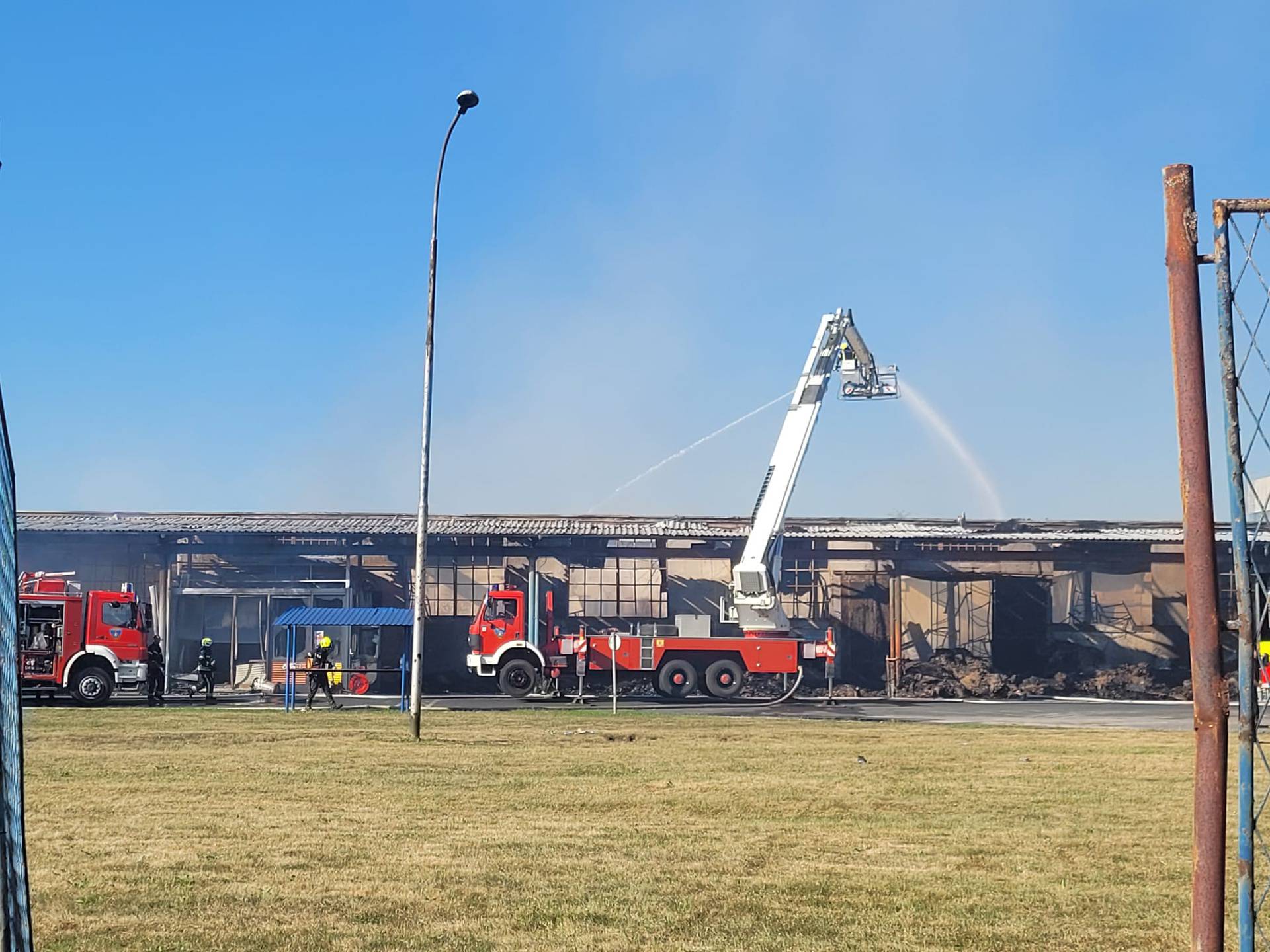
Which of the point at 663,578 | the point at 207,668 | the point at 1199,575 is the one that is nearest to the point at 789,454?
the point at 663,578

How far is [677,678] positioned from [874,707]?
5.55 metres

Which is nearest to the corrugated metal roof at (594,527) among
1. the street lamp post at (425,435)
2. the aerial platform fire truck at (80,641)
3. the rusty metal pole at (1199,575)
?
the aerial platform fire truck at (80,641)

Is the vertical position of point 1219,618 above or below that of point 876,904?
above

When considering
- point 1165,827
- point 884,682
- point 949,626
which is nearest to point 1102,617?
point 949,626

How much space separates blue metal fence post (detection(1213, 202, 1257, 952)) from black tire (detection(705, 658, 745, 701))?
28.4 meters

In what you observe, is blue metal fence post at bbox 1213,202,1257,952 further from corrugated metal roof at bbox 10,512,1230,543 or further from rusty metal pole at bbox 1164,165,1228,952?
corrugated metal roof at bbox 10,512,1230,543

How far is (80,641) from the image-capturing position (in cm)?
2920

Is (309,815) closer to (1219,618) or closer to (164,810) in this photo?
(164,810)

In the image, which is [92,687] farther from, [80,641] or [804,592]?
[804,592]

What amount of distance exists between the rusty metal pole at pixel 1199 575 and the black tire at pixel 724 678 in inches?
1114

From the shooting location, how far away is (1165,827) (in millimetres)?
10852

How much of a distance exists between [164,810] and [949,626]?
112 feet

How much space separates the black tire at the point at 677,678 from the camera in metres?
33.6

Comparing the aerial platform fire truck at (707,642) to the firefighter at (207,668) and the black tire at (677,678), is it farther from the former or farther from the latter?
the firefighter at (207,668)
